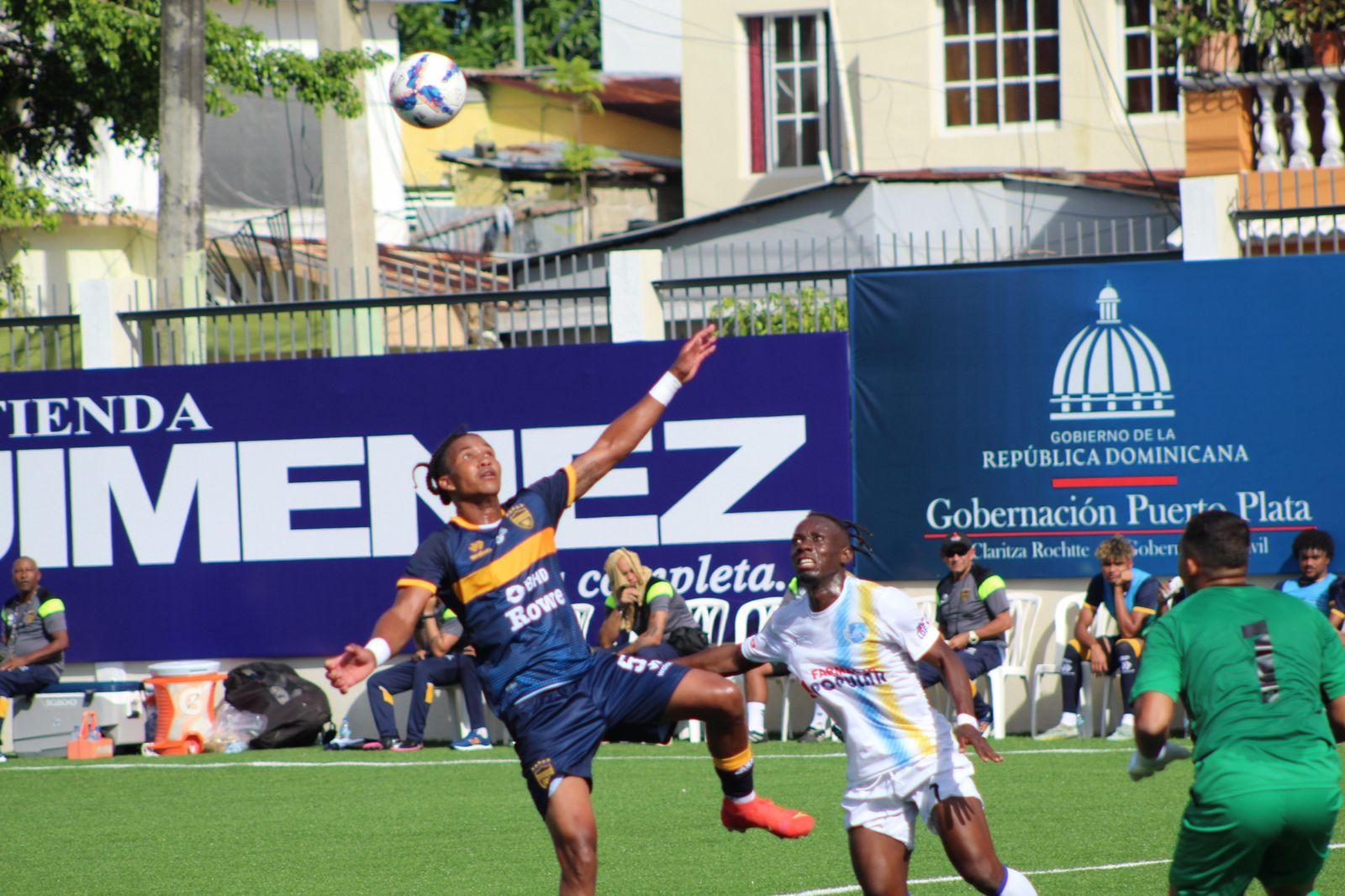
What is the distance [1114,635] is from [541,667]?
761cm

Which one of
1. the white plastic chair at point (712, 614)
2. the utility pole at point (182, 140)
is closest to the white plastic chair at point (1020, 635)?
the white plastic chair at point (712, 614)

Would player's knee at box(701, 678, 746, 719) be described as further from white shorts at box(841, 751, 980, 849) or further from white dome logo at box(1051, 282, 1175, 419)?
white dome logo at box(1051, 282, 1175, 419)

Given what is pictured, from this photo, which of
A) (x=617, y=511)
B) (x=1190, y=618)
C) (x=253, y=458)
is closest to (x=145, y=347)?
(x=253, y=458)

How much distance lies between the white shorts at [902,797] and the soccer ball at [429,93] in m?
8.51

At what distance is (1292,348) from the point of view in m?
13.1

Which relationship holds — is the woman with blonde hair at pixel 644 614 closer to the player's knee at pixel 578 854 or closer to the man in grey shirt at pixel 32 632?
the man in grey shirt at pixel 32 632

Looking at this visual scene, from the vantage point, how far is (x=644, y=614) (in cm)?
1368

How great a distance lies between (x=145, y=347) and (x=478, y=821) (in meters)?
7.01

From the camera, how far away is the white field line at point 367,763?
1249 centimetres

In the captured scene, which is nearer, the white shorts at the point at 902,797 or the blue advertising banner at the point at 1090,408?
the white shorts at the point at 902,797

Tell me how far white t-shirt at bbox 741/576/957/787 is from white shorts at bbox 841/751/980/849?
26 mm

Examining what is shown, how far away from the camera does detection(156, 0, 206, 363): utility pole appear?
16.4m

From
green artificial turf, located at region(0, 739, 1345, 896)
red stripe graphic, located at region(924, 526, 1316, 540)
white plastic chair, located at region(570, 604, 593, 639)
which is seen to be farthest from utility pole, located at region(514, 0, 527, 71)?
green artificial turf, located at region(0, 739, 1345, 896)

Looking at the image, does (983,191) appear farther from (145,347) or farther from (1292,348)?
(145,347)
